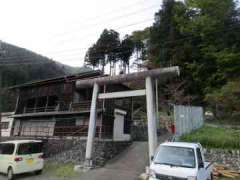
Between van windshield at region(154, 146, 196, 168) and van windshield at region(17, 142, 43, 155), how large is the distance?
787 cm

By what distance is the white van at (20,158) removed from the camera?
40.0 ft

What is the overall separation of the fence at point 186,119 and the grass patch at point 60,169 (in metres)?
6.78

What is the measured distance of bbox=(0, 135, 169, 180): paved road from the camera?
1143 cm

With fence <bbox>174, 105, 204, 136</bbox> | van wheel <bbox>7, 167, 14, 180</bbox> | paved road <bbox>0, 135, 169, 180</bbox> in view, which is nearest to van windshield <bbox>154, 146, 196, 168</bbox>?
paved road <bbox>0, 135, 169, 180</bbox>

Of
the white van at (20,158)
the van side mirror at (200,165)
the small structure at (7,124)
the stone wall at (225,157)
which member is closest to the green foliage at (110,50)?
the small structure at (7,124)

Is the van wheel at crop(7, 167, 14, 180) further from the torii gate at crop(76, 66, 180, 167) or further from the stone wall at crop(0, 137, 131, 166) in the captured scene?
the stone wall at crop(0, 137, 131, 166)

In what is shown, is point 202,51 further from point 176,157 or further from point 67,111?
point 176,157

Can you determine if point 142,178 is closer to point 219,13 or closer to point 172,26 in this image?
point 219,13

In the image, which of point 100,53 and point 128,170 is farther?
point 100,53

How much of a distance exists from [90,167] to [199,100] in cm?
1879

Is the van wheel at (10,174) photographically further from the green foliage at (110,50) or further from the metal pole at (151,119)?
the green foliage at (110,50)

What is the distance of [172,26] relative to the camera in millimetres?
32812

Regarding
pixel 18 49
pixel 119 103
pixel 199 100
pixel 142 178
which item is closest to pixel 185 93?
pixel 199 100

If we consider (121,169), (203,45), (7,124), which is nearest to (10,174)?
(121,169)
